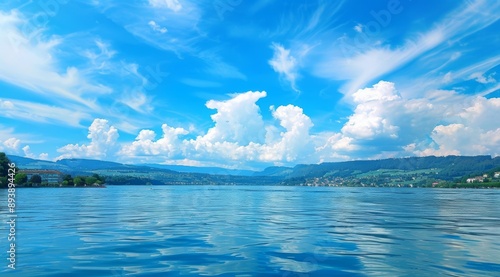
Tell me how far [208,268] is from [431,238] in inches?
895

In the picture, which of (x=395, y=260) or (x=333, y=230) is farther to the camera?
(x=333, y=230)

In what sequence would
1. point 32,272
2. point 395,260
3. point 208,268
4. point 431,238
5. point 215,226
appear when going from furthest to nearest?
point 215,226 < point 431,238 < point 395,260 < point 208,268 < point 32,272

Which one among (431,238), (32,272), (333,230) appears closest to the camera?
(32,272)

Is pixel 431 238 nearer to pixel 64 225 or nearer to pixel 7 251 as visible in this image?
pixel 7 251

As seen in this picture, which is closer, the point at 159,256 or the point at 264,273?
the point at 264,273

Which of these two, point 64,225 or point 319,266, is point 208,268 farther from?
point 64,225

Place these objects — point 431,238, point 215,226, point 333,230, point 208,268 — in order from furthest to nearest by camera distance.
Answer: point 215,226, point 333,230, point 431,238, point 208,268

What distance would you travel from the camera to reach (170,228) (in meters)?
41.5

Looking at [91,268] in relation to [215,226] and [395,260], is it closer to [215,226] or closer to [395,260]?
[395,260]

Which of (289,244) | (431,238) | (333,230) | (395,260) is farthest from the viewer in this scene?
(333,230)

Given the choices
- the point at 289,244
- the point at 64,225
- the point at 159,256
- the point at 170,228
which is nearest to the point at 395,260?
the point at 289,244

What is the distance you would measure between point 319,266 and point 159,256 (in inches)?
414

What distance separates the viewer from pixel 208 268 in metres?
22.6

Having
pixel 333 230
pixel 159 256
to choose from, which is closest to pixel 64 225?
pixel 159 256
